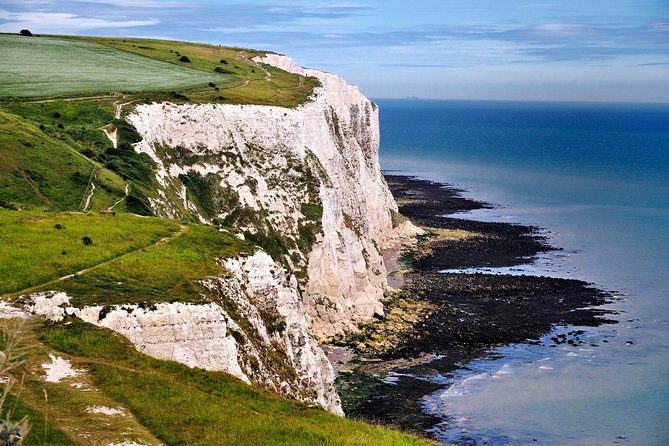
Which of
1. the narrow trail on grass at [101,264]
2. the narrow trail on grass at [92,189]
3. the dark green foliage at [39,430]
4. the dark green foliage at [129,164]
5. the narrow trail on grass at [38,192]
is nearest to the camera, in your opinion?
the dark green foliage at [39,430]

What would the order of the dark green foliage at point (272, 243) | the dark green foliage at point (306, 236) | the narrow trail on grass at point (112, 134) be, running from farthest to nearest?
the dark green foliage at point (306, 236)
the dark green foliage at point (272, 243)
the narrow trail on grass at point (112, 134)

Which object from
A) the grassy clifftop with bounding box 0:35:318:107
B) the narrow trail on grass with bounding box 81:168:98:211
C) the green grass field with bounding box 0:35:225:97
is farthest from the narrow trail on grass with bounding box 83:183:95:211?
the green grass field with bounding box 0:35:225:97

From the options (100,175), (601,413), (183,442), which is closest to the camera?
(183,442)

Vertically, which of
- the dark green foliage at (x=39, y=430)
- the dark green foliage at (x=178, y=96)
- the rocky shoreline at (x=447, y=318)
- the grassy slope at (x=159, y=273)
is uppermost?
the dark green foliage at (x=178, y=96)

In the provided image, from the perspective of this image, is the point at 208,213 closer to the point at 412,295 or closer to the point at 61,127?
the point at 61,127

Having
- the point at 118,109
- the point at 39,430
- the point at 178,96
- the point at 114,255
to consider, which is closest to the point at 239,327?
the point at 114,255

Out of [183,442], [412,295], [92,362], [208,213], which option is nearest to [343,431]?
[183,442]

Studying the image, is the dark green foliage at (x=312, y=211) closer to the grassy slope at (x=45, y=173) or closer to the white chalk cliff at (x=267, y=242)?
the white chalk cliff at (x=267, y=242)

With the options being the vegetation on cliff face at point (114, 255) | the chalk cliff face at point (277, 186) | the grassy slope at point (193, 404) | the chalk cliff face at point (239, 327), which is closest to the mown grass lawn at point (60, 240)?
the vegetation on cliff face at point (114, 255)
